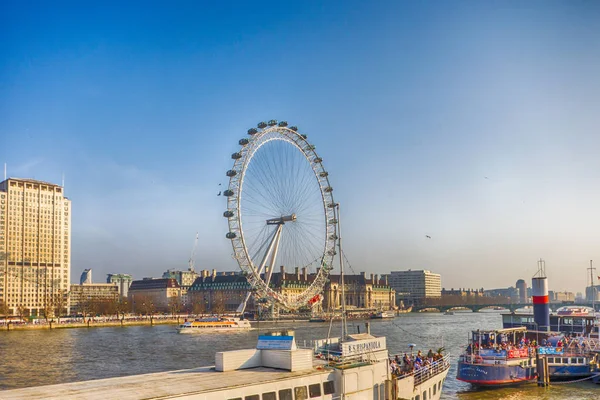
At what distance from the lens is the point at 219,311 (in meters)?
191

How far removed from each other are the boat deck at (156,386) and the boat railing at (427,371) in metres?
8.01

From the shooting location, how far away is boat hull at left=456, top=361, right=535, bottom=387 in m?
40.8

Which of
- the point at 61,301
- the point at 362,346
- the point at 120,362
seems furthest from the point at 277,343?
the point at 61,301

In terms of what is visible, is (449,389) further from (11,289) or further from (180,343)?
(11,289)

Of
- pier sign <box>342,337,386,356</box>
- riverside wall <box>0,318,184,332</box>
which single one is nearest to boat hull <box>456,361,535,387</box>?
pier sign <box>342,337,386,356</box>

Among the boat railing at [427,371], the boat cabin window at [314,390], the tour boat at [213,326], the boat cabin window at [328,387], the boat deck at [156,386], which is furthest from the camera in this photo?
the tour boat at [213,326]

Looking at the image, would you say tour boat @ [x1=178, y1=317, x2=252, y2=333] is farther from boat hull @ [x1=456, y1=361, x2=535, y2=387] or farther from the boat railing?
the boat railing

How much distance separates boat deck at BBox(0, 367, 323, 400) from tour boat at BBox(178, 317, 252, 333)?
297ft

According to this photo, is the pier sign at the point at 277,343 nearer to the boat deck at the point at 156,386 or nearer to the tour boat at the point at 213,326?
the boat deck at the point at 156,386

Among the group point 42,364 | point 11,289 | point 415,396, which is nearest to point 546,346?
point 415,396

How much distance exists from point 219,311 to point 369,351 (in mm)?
169638

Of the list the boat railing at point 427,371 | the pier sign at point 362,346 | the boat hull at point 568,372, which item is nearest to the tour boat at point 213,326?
the boat hull at point 568,372

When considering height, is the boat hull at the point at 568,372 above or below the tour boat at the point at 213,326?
above

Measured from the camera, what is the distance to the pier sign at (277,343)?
2347 cm
